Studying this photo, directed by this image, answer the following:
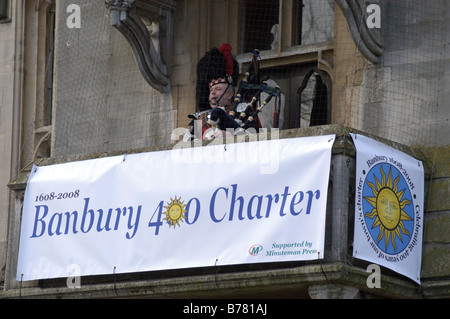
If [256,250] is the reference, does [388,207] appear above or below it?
above

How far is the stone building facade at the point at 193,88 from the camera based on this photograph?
17.1 metres

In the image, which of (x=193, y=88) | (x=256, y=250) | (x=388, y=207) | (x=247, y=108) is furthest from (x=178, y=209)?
(x=193, y=88)

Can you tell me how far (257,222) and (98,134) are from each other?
5.22 m

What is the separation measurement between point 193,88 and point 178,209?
11.8 ft

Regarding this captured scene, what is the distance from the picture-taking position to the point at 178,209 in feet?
57.3

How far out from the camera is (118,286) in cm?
1767

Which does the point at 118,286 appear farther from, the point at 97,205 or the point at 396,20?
the point at 396,20

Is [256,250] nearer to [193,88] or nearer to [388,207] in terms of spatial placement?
[388,207]

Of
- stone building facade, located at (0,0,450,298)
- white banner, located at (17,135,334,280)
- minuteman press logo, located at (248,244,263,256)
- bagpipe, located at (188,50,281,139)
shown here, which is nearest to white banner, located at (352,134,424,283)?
stone building facade, located at (0,0,450,298)

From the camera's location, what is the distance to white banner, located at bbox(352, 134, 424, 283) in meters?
16.5

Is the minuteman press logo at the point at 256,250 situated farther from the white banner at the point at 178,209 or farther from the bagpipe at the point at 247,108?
the bagpipe at the point at 247,108

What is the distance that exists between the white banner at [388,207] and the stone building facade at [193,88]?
162 mm

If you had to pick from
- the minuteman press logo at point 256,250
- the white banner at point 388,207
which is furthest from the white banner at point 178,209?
the white banner at point 388,207

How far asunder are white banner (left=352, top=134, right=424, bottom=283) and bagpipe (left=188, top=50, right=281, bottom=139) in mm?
2185
